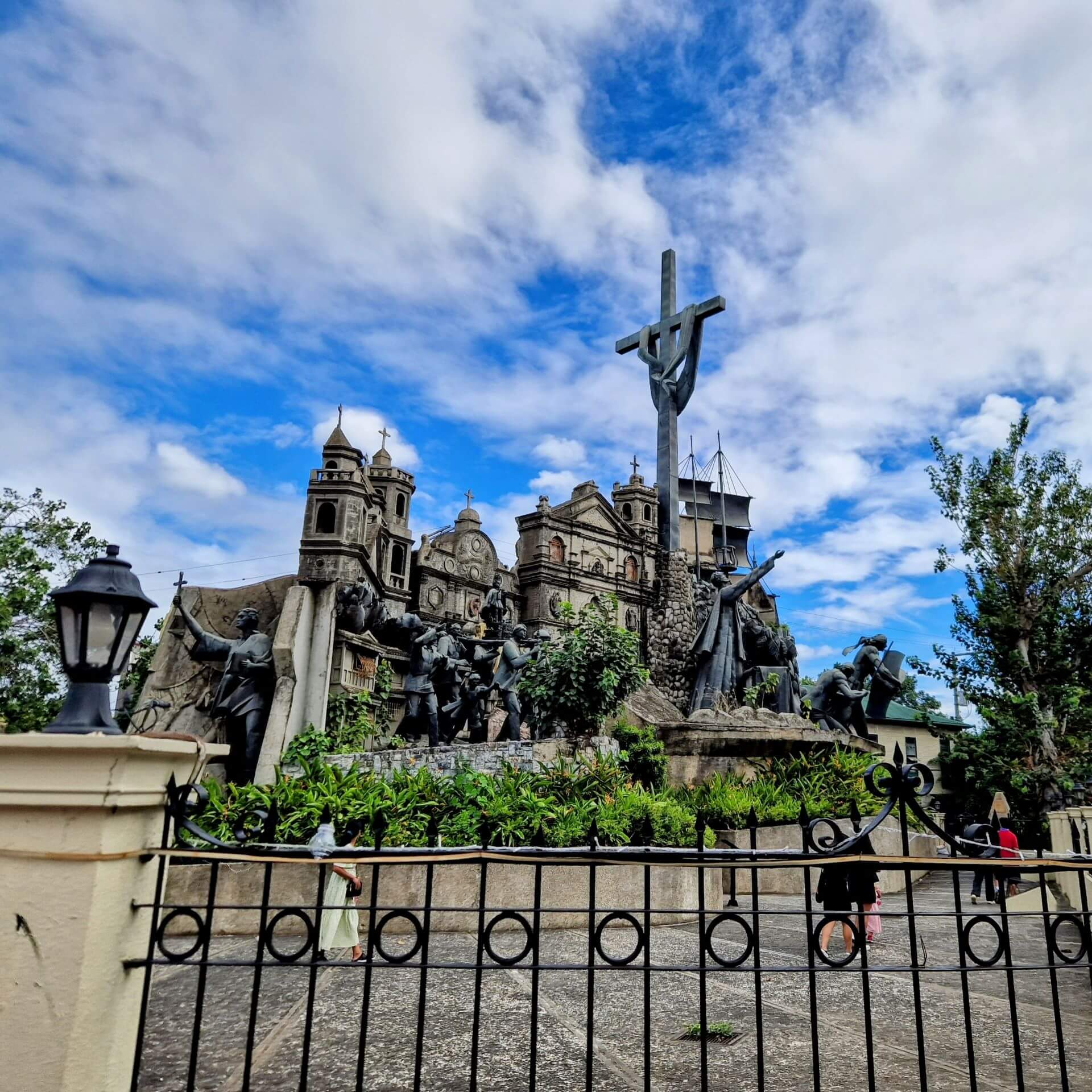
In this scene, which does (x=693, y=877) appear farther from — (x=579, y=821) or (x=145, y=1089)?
(x=145, y=1089)

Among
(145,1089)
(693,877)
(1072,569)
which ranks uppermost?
(1072,569)

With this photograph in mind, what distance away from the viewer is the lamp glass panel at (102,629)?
2484 mm

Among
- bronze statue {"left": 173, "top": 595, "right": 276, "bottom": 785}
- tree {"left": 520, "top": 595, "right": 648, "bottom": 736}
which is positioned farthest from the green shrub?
bronze statue {"left": 173, "top": 595, "right": 276, "bottom": 785}

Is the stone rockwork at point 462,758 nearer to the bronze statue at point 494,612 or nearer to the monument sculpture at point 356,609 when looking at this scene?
the monument sculpture at point 356,609

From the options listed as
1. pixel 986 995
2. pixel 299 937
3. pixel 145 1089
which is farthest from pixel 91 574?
pixel 986 995

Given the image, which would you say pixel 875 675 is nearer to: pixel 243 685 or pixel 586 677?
pixel 586 677

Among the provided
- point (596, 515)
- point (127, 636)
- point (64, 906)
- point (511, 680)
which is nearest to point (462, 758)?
point (511, 680)

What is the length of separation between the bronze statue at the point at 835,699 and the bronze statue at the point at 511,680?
6.66m

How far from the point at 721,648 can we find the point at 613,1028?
1130 centimetres

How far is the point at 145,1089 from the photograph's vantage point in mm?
3281

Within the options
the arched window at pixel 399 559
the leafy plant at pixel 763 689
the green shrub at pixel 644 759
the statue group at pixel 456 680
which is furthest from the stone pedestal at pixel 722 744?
the arched window at pixel 399 559

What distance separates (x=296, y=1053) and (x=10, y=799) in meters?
2.30

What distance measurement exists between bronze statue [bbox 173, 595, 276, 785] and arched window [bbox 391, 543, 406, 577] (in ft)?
58.2

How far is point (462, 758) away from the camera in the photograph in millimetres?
10336
